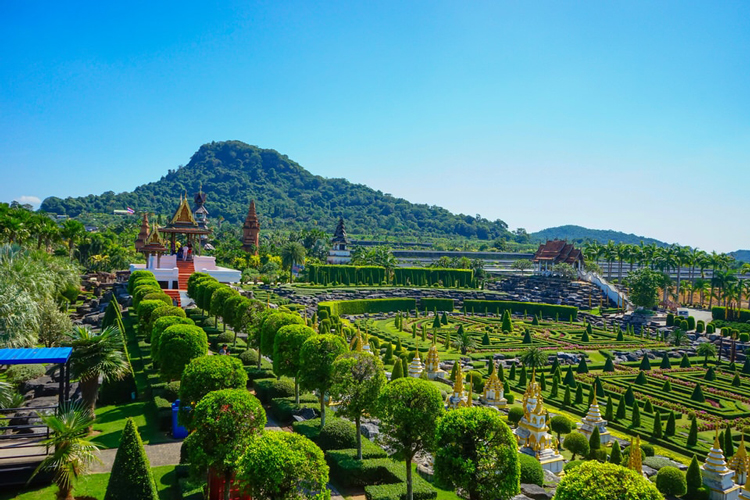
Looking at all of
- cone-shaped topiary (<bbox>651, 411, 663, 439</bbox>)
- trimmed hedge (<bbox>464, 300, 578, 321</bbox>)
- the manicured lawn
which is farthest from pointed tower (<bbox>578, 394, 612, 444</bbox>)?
trimmed hedge (<bbox>464, 300, 578, 321</bbox>)

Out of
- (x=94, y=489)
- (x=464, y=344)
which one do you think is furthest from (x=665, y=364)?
(x=94, y=489)

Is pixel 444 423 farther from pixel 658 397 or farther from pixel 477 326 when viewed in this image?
pixel 477 326

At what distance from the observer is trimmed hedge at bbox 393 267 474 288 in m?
86.4

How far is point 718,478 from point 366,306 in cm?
5020

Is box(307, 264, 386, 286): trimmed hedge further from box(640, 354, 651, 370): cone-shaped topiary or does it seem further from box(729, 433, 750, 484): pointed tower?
box(729, 433, 750, 484): pointed tower

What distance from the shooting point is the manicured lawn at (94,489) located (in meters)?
15.7

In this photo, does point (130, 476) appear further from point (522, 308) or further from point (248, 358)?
point (522, 308)

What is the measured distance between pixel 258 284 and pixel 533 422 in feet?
178

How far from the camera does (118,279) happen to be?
219ft

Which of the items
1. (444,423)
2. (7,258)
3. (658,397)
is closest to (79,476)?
(444,423)

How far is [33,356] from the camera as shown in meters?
17.5

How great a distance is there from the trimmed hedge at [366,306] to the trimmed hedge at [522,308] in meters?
8.00

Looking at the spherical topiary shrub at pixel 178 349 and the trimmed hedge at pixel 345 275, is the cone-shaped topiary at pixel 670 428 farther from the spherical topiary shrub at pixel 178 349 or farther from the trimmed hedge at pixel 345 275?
the trimmed hedge at pixel 345 275

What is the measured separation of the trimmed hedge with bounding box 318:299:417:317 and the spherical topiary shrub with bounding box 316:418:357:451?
40207mm
